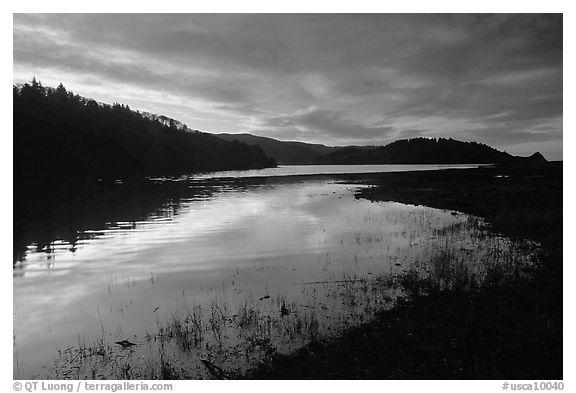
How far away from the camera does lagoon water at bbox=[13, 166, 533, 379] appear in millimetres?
8625

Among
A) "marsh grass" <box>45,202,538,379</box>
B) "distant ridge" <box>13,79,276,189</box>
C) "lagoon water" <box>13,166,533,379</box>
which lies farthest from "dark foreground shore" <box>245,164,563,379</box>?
"distant ridge" <box>13,79,276,189</box>

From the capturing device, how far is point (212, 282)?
13602 mm

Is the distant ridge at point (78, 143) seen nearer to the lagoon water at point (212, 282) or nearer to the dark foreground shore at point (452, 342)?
the lagoon water at point (212, 282)

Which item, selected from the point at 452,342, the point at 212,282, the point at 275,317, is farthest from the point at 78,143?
the point at 452,342

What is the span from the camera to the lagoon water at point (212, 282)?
340 inches

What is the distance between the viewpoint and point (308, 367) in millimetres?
7469

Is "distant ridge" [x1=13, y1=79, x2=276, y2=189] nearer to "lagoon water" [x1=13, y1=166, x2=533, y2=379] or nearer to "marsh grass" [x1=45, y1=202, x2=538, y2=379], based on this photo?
"lagoon water" [x1=13, y1=166, x2=533, y2=379]

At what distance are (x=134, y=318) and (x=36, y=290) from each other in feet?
20.8

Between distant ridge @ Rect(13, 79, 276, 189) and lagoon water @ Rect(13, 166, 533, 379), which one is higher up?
distant ridge @ Rect(13, 79, 276, 189)

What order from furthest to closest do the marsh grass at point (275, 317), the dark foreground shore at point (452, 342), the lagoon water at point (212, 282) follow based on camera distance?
the lagoon water at point (212, 282), the marsh grass at point (275, 317), the dark foreground shore at point (452, 342)

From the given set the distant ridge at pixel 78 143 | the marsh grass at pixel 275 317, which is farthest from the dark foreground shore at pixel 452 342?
the distant ridge at pixel 78 143

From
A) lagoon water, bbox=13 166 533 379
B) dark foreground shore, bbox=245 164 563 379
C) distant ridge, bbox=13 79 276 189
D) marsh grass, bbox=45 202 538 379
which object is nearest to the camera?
dark foreground shore, bbox=245 164 563 379

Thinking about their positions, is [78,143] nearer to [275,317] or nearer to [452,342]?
[275,317]
